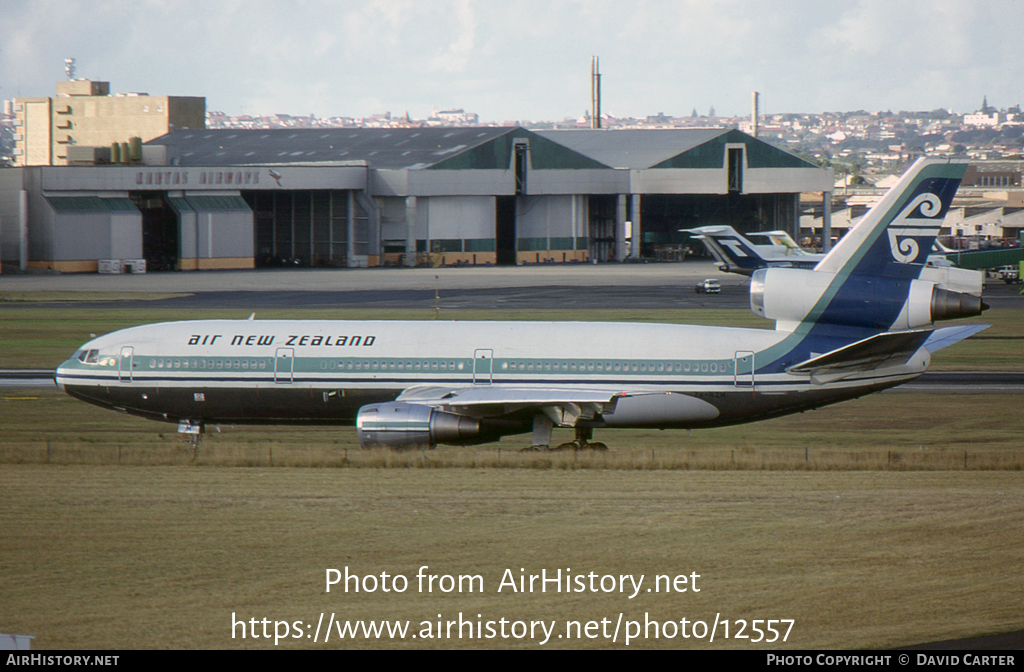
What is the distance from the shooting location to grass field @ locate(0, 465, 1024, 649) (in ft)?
59.2

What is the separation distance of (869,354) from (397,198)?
351 feet

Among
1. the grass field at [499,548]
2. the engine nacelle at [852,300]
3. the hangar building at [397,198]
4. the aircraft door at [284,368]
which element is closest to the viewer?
the grass field at [499,548]

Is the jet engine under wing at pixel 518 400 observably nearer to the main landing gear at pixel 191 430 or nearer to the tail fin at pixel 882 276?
the tail fin at pixel 882 276

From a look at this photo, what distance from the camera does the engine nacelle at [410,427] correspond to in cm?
3425

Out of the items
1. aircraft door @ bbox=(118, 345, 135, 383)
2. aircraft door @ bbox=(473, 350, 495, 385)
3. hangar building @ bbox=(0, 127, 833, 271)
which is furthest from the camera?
hangar building @ bbox=(0, 127, 833, 271)

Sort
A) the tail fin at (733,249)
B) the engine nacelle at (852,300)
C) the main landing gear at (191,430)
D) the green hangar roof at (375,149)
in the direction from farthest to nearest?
the green hangar roof at (375,149)
the tail fin at (733,249)
the main landing gear at (191,430)
the engine nacelle at (852,300)

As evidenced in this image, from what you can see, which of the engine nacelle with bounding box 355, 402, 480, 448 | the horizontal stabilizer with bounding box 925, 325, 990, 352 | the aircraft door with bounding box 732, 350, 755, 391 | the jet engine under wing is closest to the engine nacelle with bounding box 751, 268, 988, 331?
the horizontal stabilizer with bounding box 925, 325, 990, 352

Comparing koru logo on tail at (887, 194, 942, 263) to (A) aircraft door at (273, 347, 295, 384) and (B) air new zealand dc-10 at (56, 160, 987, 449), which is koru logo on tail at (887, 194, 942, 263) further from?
(A) aircraft door at (273, 347, 295, 384)

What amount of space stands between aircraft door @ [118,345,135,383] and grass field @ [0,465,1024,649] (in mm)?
7781

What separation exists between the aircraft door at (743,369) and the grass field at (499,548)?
6.06 m

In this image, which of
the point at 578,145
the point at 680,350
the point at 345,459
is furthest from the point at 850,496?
the point at 578,145

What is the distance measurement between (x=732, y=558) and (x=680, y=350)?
15265mm

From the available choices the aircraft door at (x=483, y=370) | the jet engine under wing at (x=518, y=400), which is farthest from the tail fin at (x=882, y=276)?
the aircraft door at (x=483, y=370)

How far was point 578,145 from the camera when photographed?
166m
